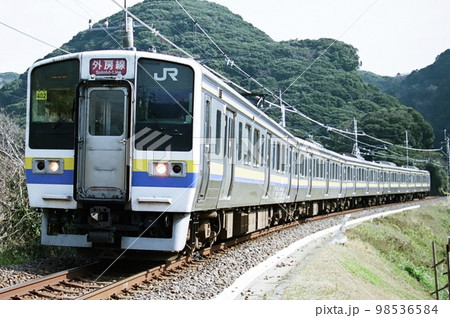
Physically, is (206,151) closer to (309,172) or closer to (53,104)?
(53,104)

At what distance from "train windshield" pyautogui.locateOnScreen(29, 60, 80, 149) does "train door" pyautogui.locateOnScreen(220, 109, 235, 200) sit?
104 inches

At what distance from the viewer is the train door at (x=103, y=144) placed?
333 inches

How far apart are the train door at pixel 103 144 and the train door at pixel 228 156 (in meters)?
2.25

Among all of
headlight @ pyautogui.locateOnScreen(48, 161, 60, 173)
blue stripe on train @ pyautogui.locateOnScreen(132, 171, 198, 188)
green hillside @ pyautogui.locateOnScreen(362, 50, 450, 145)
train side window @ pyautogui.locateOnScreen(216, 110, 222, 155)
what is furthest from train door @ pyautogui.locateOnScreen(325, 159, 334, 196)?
green hillside @ pyautogui.locateOnScreen(362, 50, 450, 145)

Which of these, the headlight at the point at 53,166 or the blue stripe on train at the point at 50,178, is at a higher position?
the headlight at the point at 53,166

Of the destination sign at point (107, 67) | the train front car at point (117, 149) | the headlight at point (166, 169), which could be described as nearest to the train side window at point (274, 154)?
the train front car at point (117, 149)

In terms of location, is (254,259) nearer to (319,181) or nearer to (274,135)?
(274,135)

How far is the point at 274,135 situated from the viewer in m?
15.1

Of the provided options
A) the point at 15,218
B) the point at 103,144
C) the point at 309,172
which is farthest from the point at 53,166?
the point at 309,172

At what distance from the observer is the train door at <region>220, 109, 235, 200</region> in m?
10.4

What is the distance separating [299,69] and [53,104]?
121 ft

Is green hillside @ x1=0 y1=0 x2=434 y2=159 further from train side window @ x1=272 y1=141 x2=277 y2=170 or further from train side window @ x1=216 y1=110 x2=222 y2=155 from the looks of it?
train side window @ x1=216 y1=110 x2=222 y2=155

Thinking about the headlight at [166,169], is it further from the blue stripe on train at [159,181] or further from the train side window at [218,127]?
the train side window at [218,127]

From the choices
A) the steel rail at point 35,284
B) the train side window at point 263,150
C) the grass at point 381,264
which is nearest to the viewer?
the steel rail at point 35,284
